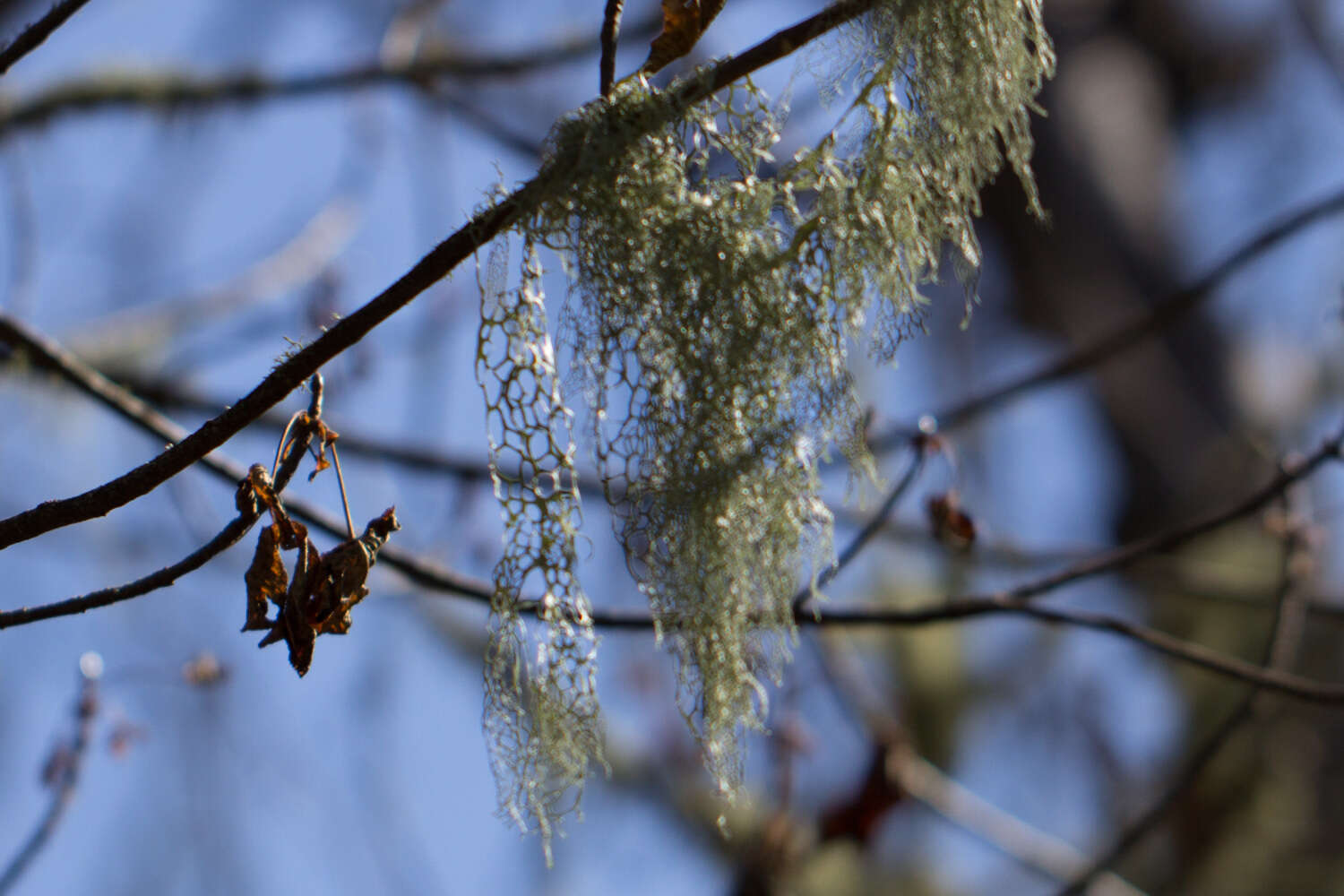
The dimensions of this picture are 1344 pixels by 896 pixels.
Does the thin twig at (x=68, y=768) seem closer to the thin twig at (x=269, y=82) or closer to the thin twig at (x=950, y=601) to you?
the thin twig at (x=950, y=601)

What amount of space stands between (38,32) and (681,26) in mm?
416

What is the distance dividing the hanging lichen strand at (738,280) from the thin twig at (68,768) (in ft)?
2.31

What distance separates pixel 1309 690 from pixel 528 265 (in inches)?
29.8

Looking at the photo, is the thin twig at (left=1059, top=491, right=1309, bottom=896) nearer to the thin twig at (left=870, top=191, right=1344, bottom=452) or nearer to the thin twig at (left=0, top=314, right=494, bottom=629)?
the thin twig at (left=870, top=191, right=1344, bottom=452)

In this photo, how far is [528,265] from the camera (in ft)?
2.03

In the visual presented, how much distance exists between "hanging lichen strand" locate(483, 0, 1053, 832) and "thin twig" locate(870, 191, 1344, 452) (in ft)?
1.89

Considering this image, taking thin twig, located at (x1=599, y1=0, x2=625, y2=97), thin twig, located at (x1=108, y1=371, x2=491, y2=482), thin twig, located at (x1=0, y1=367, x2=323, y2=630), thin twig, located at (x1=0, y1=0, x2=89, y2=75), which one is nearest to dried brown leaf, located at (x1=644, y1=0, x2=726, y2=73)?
thin twig, located at (x1=599, y1=0, x2=625, y2=97)

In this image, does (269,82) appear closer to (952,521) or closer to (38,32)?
(38,32)

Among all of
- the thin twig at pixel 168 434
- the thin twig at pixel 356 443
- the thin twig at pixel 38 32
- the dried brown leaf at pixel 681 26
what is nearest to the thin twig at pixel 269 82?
the thin twig at pixel 356 443

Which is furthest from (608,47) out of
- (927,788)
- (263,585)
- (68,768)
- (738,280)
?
(927,788)

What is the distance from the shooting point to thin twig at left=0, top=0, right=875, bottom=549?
0.59 metres

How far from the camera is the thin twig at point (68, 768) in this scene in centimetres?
107

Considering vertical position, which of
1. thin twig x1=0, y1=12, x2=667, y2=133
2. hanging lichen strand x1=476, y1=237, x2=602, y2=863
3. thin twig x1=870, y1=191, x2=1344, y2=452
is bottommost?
hanging lichen strand x1=476, y1=237, x2=602, y2=863

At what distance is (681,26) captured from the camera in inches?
25.6
